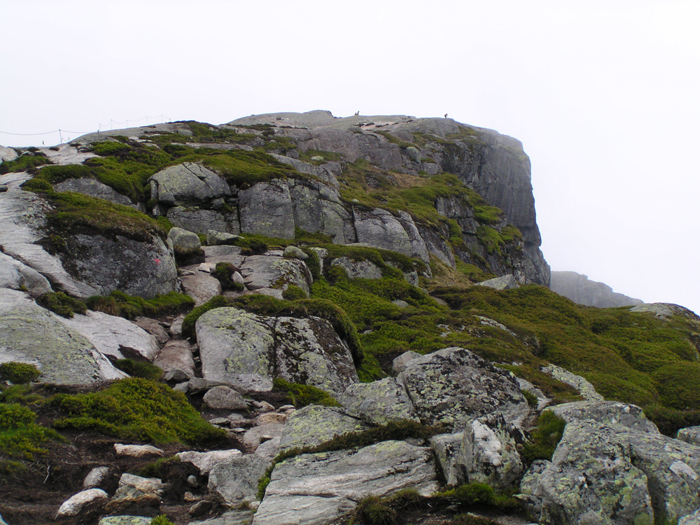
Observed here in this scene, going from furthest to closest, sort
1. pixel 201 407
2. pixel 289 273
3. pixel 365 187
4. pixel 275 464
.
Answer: pixel 365 187, pixel 289 273, pixel 201 407, pixel 275 464

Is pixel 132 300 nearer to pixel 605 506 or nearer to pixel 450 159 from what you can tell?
pixel 605 506

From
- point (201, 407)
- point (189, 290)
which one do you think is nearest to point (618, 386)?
point (201, 407)

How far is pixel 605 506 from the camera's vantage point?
6652 mm

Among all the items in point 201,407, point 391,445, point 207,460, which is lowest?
point 201,407

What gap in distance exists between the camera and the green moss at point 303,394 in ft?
53.1

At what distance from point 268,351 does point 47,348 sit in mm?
7648

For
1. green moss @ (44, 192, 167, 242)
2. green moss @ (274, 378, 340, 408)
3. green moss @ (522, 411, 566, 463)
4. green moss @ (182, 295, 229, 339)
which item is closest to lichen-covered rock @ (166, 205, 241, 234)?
green moss @ (44, 192, 167, 242)

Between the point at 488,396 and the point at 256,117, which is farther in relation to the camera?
the point at 256,117

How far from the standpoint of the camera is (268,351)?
18078 mm

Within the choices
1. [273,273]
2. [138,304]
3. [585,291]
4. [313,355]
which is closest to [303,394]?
[313,355]

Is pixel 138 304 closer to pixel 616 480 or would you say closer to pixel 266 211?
pixel 616 480

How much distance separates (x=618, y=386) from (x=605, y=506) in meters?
20.1

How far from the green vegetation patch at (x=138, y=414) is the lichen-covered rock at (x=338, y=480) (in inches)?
167

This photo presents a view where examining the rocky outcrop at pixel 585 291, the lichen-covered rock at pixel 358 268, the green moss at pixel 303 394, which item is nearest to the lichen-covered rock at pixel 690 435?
the green moss at pixel 303 394
